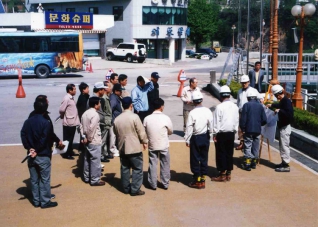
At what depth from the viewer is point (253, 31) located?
855 inches

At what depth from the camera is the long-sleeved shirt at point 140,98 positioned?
36.6 ft

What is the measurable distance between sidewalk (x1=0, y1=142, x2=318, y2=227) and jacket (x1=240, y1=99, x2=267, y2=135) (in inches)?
33.5

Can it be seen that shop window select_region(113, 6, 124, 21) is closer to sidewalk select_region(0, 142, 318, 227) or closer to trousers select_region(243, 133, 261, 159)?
sidewalk select_region(0, 142, 318, 227)

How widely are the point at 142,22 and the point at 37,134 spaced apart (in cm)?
4734

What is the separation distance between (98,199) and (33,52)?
23.4m

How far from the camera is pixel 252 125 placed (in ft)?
31.1

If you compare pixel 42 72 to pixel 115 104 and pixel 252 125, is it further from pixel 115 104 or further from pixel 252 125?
pixel 252 125

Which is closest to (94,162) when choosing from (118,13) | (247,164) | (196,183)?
(196,183)

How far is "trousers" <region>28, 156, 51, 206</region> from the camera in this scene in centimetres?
737

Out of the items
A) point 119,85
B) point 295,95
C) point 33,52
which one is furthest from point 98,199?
point 33,52

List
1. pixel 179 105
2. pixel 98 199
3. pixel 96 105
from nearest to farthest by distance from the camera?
pixel 98 199, pixel 96 105, pixel 179 105

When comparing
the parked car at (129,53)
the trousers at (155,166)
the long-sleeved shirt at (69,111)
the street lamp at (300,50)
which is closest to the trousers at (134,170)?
the trousers at (155,166)

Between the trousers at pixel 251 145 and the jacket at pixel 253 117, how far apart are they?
12 centimetres

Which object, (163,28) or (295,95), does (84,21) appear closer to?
(163,28)
